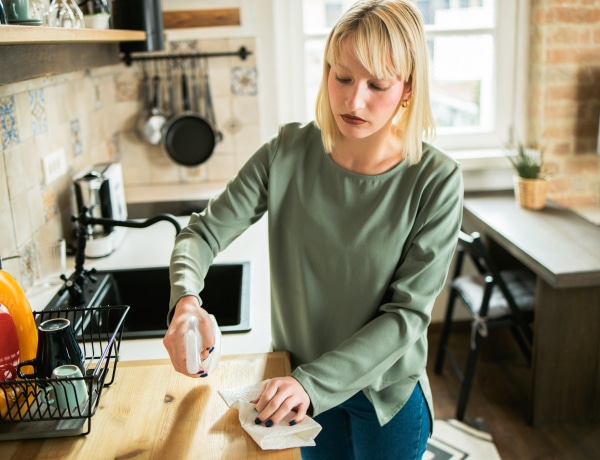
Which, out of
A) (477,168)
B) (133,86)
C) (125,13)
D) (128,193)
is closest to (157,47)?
(125,13)

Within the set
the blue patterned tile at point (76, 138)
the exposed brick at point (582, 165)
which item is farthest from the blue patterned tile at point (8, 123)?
the exposed brick at point (582, 165)

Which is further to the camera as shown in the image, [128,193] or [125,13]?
[128,193]

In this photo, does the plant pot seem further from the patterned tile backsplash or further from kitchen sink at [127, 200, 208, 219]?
kitchen sink at [127, 200, 208, 219]

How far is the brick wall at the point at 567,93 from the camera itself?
290cm

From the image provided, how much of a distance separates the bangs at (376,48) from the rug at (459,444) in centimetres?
169

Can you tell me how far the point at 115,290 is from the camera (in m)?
1.90

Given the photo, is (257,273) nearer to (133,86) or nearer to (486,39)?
(133,86)

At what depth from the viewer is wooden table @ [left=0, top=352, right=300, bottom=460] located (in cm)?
105

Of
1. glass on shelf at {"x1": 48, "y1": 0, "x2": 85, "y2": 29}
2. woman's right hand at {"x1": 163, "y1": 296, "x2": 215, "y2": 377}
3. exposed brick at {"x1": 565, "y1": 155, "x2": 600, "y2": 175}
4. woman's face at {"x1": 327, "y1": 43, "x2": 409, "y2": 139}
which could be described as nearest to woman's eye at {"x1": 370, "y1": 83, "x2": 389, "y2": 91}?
woman's face at {"x1": 327, "y1": 43, "x2": 409, "y2": 139}

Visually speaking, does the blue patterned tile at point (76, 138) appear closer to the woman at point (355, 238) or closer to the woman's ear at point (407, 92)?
the woman at point (355, 238)

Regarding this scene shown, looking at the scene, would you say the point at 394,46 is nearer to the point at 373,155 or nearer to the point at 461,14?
the point at 373,155

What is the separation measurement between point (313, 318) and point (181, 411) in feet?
0.99

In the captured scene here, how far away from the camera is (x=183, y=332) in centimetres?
112

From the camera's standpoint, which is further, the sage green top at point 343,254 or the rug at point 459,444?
the rug at point 459,444
